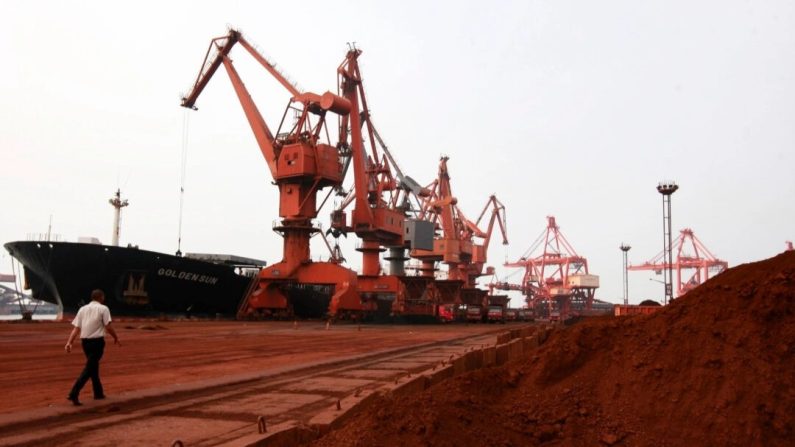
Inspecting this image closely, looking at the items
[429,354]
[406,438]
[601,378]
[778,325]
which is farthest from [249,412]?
[429,354]

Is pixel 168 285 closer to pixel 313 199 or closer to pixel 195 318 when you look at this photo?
pixel 195 318

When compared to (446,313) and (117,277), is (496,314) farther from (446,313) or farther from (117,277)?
(117,277)

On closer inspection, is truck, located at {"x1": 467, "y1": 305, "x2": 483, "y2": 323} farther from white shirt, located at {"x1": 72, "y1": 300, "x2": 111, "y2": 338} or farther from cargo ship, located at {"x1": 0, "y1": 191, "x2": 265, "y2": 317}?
white shirt, located at {"x1": 72, "y1": 300, "x2": 111, "y2": 338}

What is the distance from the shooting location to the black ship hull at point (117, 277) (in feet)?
136

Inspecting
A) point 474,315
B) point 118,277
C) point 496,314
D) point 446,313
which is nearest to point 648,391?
point 118,277

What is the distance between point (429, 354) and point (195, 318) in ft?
116

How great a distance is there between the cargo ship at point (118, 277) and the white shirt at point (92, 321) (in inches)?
1436

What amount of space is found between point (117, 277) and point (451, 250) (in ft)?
164

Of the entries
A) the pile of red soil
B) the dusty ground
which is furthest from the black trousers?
the pile of red soil

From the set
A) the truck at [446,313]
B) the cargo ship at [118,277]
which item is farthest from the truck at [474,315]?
the cargo ship at [118,277]

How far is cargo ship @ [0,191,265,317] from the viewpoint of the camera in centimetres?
4156

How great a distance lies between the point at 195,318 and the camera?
163 ft

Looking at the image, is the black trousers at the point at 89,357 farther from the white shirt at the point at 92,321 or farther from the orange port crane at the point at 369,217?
the orange port crane at the point at 369,217

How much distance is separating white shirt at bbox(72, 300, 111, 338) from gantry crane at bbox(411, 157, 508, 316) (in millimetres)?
55535
